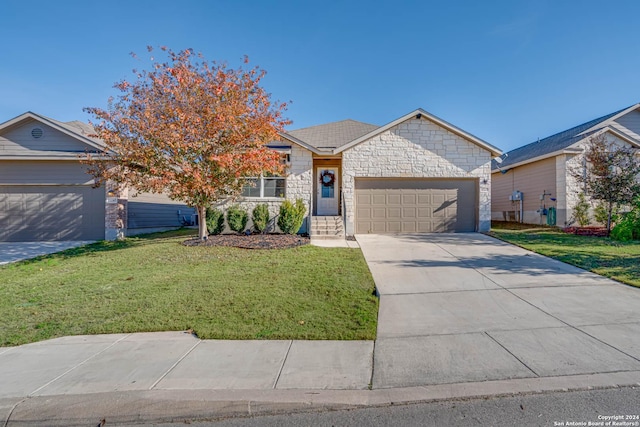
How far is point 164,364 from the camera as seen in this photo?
12.1ft

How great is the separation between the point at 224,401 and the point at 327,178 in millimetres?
12700

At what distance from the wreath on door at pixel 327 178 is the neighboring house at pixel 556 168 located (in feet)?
32.2

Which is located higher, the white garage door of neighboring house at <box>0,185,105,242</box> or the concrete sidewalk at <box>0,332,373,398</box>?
the white garage door of neighboring house at <box>0,185,105,242</box>

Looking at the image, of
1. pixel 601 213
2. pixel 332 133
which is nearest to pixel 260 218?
pixel 332 133

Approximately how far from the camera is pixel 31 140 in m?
12.6

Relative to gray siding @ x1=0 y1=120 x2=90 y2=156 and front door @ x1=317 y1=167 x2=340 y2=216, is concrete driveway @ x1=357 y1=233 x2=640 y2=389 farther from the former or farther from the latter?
gray siding @ x1=0 y1=120 x2=90 y2=156

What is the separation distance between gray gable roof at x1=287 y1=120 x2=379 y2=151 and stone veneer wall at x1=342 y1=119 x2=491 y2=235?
156 cm

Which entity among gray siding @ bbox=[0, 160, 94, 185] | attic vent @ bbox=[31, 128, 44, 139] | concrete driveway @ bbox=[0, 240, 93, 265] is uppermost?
attic vent @ bbox=[31, 128, 44, 139]

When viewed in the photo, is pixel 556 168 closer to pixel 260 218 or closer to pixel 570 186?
pixel 570 186

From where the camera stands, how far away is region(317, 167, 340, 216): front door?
15.1m

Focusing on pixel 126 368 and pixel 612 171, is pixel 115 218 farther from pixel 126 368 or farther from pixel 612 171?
pixel 612 171

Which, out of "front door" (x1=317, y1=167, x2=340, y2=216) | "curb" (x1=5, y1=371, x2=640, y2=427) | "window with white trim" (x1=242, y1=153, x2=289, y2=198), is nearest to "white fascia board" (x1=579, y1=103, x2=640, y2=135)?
"front door" (x1=317, y1=167, x2=340, y2=216)

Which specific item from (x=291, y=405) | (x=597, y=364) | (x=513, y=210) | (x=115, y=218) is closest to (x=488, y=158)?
(x=513, y=210)

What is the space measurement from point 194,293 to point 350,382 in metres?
3.88
